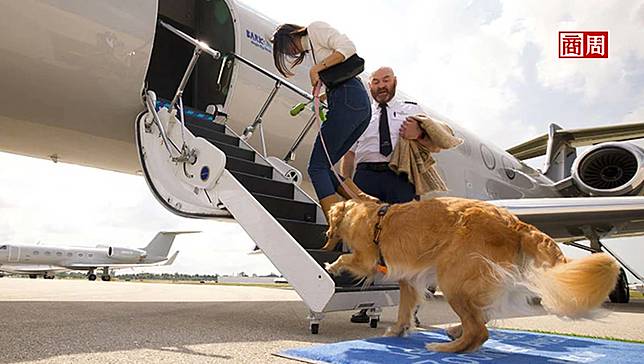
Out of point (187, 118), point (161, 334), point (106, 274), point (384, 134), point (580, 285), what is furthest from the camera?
point (106, 274)

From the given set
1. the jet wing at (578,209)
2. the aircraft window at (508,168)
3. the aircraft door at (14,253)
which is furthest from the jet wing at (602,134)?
the aircraft door at (14,253)

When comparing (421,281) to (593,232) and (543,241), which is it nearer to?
(543,241)

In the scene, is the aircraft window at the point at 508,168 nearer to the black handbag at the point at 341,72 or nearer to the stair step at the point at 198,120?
the stair step at the point at 198,120

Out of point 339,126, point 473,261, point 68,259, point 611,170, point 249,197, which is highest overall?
point 611,170

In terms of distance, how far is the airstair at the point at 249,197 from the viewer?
2.78 meters

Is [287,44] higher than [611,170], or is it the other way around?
[611,170]

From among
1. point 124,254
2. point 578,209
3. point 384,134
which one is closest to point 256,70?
point 384,134

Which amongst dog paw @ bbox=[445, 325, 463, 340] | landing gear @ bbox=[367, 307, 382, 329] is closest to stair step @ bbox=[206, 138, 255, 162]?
landing gear @ bbox=[367, 307, 382, 329]

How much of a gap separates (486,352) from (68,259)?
36.8m

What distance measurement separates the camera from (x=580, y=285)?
184 cm

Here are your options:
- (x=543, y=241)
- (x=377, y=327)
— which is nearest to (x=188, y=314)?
(x=377, y=327)

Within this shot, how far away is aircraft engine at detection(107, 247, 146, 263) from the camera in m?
35.4

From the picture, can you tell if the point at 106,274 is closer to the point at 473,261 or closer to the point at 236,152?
the point at 236,152

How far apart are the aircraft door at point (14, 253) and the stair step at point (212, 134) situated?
32.1 metres
